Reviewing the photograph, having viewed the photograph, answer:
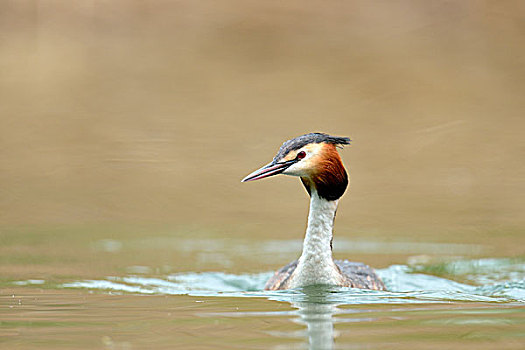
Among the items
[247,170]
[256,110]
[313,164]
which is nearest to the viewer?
[313,164]

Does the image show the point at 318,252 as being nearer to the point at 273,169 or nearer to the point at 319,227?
the point at 319,227

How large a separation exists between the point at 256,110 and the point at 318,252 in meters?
11.7

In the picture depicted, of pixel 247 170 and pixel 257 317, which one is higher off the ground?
pixel 247 170

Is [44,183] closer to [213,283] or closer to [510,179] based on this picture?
[213,283]

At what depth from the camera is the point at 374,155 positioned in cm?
1636

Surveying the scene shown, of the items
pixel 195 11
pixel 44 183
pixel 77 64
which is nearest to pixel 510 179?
pixel 44 183

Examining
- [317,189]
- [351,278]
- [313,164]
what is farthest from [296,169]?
[351,278]

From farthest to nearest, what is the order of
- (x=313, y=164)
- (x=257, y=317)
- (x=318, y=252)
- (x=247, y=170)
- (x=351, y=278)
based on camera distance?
1. (x=247, y=170)
2. (x=351, y=278)
3. (x=318, y=252)
4. (x=313, y=164)
5. (x=257, y=317)

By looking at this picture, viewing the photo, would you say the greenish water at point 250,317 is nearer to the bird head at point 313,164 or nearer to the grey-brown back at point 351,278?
the grey-brown back at point 351,278

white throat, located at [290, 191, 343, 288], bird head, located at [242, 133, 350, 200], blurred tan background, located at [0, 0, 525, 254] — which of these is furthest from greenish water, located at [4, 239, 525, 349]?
blurred tan background, located at [0, 0, 525, 254]

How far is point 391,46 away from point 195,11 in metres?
5.19

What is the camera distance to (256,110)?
1923 centimetres

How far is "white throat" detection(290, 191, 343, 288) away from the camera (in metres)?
7.62

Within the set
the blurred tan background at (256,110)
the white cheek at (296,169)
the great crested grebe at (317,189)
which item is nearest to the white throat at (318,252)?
the great crested grebe at (317,189)
